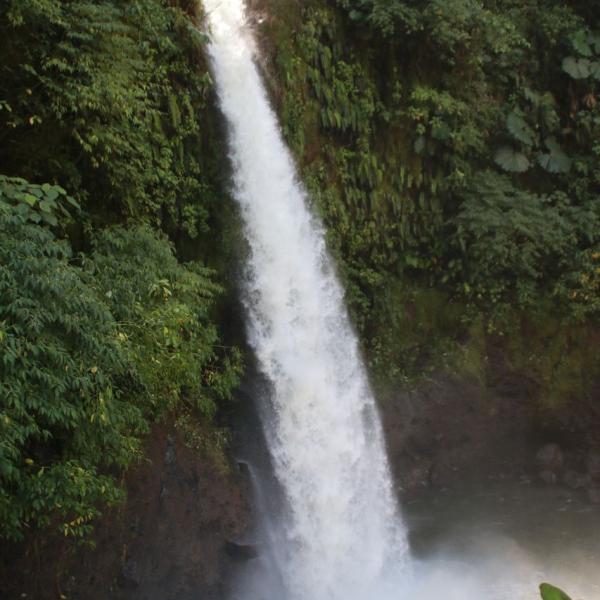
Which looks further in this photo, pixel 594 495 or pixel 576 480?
pixel 576 480

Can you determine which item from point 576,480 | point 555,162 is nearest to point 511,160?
point 555,162

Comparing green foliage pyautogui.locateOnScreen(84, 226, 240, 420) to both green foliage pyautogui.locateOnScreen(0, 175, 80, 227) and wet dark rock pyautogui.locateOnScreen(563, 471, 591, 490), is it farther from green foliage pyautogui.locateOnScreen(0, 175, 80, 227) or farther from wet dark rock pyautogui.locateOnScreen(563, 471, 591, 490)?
wet dark rock pyautogui.locateOnScreen(563, 471, 591, 490)

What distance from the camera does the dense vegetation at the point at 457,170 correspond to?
10141mm

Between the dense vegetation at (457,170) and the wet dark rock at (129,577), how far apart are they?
4416mm

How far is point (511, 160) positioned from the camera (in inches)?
440

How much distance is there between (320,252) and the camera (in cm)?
959

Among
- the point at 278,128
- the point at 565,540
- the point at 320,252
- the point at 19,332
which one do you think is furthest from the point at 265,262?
the point at 565,540

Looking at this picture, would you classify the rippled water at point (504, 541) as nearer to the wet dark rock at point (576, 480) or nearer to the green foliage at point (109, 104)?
the wet dark rock at point (576, 480)

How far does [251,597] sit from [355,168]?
5508 mm

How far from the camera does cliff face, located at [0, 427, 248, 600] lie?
6.88 meters

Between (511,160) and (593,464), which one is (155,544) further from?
(511,160)

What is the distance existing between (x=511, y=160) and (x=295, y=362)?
4613mm

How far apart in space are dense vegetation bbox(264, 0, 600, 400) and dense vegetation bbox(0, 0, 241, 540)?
1.84 metres

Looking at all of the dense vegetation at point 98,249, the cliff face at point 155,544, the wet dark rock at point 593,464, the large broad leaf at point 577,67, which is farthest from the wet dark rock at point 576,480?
the large broad leaf at point 577,67
